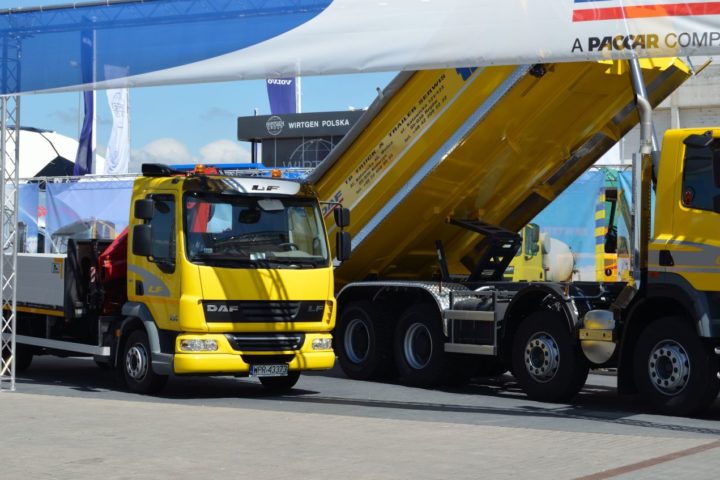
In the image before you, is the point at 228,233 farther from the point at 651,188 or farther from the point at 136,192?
the point at 651,188

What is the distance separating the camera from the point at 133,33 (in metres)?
12.7

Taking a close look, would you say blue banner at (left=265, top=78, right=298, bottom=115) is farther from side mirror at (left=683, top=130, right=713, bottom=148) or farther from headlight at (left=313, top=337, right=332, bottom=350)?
side mirror at (left=683, top=130, right=713, bottom=148)

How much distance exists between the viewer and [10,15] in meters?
13.5

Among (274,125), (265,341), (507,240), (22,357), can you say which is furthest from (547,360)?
(274,125)

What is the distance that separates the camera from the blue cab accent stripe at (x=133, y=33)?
12.1m

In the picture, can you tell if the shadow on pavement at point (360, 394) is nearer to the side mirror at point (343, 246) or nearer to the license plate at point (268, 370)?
the license plate at point (268, 370)

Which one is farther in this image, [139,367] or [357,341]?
[357,341]

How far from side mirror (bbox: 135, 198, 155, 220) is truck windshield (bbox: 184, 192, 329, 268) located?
422 millimetres

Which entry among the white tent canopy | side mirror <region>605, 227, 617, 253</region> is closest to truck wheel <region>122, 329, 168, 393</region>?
side mirror <region>605, 227, 617, 253</region>

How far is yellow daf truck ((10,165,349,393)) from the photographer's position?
516 inches

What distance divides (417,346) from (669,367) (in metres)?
4.00

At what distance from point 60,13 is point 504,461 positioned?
24.2ft

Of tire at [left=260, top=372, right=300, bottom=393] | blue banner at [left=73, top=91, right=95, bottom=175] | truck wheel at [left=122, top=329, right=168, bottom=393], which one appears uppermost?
blue banner at [left=73, top=91, right=95, bottom=175]

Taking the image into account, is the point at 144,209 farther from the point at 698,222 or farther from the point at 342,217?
the point at 698,222
